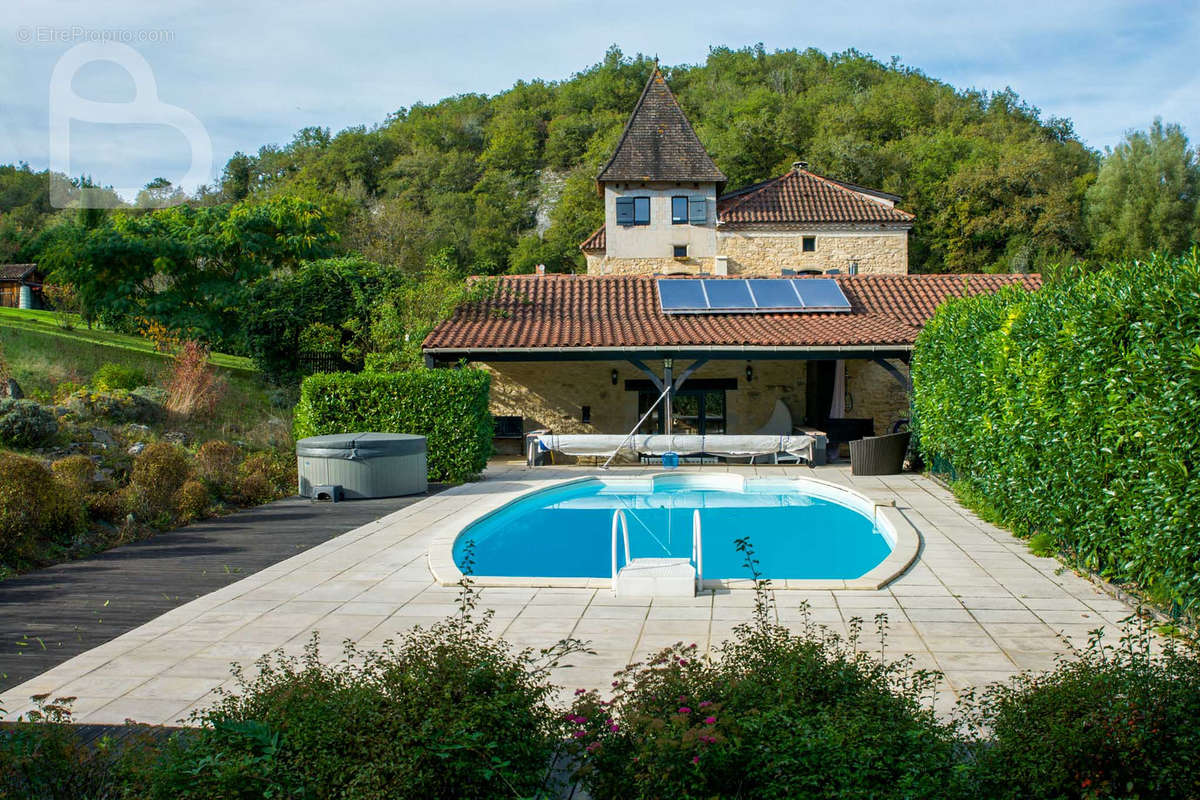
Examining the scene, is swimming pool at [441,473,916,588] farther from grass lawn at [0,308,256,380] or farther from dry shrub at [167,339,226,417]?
grass lawn at [0,308,256,380]

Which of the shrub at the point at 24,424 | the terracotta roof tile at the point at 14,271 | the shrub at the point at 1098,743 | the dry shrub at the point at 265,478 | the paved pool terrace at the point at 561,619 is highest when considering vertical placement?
the terracotta roof tile at the point at 14,271

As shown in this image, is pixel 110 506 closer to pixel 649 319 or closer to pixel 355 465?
pixel 355 465

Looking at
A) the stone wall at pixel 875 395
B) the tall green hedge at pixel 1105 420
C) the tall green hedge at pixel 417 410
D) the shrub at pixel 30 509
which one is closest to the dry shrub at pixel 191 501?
the shrub at pixel 30 509

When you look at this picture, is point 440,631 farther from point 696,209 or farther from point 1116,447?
point 696,209

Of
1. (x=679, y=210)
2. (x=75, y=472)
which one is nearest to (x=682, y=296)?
(x=75, y=472)

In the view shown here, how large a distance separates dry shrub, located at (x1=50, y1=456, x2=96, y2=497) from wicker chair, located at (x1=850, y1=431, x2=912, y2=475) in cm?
1096

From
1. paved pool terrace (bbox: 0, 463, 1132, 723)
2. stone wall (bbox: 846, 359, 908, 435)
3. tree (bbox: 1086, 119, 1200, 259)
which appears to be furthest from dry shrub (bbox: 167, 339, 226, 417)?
tree (bbox: 1086, 119, 1200, 259)

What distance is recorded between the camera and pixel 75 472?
908 centimetres

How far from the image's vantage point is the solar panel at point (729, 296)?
703 inches

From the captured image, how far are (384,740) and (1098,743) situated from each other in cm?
255

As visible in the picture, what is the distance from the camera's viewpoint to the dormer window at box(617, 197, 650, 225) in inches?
1227

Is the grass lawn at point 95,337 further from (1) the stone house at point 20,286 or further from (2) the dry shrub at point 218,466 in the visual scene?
(1) the stone house at point 20,286

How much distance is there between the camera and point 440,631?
13.0 ft

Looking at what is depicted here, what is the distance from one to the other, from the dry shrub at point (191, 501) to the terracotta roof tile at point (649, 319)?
656 centimetres
